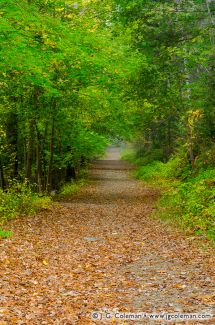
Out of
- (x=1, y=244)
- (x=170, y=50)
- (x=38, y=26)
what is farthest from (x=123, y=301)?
(x=170, y=50)

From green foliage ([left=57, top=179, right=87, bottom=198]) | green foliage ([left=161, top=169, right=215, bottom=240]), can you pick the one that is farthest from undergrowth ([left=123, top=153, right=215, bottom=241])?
green foliage ([left=57, top=179, right=87, bottom=198])

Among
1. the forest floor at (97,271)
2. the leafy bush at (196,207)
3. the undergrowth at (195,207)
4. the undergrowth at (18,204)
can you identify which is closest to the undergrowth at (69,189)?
the undergrowth at (18,204)

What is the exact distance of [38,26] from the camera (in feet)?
43.3

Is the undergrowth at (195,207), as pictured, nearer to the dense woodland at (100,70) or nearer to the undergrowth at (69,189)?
the dense woodland at (100,70)

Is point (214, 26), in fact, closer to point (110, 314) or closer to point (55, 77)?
point (55, 77)

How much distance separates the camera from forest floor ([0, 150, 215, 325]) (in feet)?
25.1

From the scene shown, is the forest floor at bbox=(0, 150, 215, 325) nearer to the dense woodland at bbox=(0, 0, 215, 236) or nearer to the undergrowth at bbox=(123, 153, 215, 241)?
the undergrowth at bbox=(123, 153, 215, 241)

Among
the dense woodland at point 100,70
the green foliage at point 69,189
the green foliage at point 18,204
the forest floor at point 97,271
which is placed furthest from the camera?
the green foliage at point 69,189

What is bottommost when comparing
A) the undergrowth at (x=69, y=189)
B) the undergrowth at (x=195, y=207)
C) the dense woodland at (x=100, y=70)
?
the undergrowth at (x=69, y=189)

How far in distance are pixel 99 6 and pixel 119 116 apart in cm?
652

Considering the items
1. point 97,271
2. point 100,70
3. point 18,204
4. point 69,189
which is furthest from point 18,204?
point 69,189

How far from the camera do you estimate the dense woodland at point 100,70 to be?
47.3 feet

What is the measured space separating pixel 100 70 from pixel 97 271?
33.6ft

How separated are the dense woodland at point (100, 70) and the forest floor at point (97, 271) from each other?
2284mm
